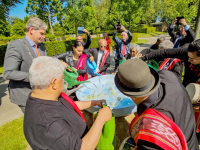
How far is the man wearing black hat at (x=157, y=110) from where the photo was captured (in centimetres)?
91

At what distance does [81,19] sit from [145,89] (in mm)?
16778

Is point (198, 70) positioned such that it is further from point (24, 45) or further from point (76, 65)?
point (24, 45)

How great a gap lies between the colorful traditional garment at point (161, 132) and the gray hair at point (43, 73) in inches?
37.1

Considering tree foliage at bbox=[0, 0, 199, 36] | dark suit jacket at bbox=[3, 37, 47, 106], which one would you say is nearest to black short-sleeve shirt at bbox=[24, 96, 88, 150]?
dark suit jacket at bbox=[3, 37, 47, 106]

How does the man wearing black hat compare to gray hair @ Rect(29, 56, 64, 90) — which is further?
gray hair @ Rect(29, 56, 64, 90)

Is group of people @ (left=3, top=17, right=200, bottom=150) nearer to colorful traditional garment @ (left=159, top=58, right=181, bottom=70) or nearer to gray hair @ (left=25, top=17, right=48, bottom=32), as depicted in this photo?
gray hair @ (left=25, top=17, right=48, bottom=32)

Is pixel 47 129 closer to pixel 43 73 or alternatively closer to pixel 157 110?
pixel 43 73

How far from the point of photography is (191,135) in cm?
121

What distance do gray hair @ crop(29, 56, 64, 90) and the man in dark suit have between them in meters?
0.95

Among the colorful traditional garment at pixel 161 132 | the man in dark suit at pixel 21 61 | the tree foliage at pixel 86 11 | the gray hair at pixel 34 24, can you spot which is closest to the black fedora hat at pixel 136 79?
the colorful traditional garment at pixel 161 132

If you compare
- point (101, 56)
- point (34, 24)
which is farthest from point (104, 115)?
point (101, 56)

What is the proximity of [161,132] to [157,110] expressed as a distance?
19 cm

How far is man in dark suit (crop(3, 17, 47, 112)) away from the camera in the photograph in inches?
78.0

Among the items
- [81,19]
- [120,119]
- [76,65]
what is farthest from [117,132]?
[81,19]
